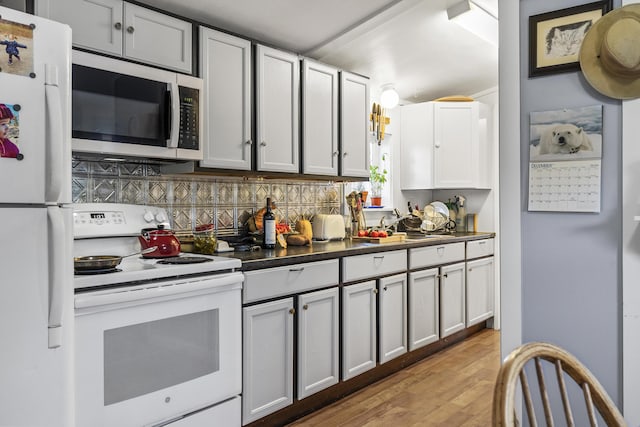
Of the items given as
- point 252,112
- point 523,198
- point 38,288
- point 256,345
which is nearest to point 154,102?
point 252,112

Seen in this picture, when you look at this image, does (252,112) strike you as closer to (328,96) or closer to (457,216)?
(328,96)

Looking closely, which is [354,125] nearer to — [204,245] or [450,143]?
[450,143]

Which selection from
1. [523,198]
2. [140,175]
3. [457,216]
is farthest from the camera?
[457,216]

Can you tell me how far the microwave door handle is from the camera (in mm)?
2271

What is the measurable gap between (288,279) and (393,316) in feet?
3.55

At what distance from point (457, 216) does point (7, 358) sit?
3.99 meters

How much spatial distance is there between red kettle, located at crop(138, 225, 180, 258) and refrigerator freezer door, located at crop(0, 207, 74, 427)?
62 cm

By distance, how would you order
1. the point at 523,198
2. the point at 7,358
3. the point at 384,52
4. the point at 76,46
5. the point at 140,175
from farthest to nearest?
the point at 384,52 < the point at 140,175 < the point at 76,46 < the point at 523,198 < the point at 7,358

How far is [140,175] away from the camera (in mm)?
2527

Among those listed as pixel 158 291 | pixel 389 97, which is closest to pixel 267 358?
pixel 158 291

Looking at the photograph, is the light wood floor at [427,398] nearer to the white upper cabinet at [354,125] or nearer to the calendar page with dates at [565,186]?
the calendar page with dates at [565,186]

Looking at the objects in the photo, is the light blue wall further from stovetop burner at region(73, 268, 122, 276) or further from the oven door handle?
stovetop burner at region(73, 268, 122, 276)

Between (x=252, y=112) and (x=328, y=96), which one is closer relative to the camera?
(x=252, y=112)

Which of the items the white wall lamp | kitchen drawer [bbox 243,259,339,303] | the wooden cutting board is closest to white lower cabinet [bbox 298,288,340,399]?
kitchen drawer [bbox 243,259,339,303]
